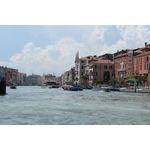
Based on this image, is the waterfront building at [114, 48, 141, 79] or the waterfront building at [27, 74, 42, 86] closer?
the waterfront building at [114, 48, 141, 79]

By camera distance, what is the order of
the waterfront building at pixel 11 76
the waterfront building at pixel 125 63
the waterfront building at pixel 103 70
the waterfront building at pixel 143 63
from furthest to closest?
the waterfront building at pixel 11 76 < the waterfront building at pixel 103 70 < the waterfront building at pixel 125 63 < the waterfront building at pixel 143 63

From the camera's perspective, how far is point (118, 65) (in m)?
44.7

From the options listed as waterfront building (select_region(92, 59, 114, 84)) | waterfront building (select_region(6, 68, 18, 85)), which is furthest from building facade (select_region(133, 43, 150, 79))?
waterfront building (select_region(6, 68, 18, 85))

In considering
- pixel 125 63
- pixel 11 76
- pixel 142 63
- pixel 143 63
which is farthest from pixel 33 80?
pixel 143 63

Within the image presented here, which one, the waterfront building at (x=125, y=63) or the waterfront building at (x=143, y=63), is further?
the waterfront building at (x=125, y=63)

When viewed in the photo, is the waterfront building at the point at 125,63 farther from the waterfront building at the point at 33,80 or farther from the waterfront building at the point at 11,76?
the waterfront building at the point at 33,80

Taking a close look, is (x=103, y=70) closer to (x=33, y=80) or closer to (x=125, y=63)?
(x=125, y=63)

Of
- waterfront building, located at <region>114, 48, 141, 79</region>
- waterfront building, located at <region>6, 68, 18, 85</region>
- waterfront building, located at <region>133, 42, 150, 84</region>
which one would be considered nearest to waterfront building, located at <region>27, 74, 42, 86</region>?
waterfront building, located at <region>6, 68, 18, 85</region>

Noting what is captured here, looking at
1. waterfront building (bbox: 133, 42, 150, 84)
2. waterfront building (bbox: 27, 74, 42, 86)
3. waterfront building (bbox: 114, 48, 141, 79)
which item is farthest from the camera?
waterfront building (bbox: 27, 74, 42, 86)

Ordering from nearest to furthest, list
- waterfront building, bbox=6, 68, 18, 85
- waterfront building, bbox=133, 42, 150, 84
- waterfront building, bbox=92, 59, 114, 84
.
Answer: waterfront building, bbox=133, 42, 150, 84 → waterfront building, bbox=92, 59, 114, 84 → waterfront building, bbox=6, 68, 18, 85

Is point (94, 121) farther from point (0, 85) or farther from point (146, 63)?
point (146, 63)

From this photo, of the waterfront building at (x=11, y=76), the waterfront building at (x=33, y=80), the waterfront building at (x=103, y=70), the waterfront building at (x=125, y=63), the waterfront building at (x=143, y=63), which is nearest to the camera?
the waterfront building at (x=143, y=63)

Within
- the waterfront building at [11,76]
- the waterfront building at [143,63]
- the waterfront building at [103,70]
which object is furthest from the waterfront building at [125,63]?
the waterfront building at [11,76]

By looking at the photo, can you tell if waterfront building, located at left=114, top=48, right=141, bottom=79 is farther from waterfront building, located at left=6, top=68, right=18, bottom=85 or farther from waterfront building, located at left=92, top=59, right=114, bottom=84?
waterfront building, located at left=6, top=68, right=18, bottom=85
